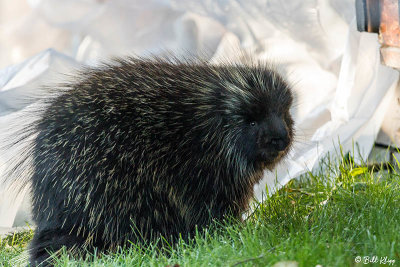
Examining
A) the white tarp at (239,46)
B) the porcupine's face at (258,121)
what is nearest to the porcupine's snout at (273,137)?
the porcupine's face at (258,121)

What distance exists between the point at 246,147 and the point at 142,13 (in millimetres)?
2358

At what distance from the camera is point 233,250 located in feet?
7.58

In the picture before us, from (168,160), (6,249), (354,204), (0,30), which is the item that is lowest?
(6,249)

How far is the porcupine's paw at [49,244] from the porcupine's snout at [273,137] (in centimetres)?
94

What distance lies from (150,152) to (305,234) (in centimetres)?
83

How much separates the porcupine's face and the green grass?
13.7 inches

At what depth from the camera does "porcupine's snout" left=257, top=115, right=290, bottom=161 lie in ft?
8.79

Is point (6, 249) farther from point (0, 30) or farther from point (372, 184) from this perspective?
point (0, 30)

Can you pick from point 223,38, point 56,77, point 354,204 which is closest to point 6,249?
point 56,77

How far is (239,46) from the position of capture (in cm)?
447

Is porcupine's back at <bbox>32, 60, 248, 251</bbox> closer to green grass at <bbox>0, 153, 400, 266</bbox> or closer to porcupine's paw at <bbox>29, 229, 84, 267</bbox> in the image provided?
porcupine's paw at <bbox>29, 229, 84, 267</bbox>

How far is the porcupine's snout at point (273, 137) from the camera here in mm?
2680

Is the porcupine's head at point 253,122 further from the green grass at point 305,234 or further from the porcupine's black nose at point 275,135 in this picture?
the green grass at point 305,234

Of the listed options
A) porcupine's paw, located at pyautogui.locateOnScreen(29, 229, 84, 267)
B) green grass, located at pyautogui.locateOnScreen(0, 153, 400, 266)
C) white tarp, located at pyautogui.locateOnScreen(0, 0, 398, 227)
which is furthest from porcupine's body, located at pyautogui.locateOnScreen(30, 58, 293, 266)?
white tarp, located at pyautogui.locateOnScreen(0, 0, 398, 227)
